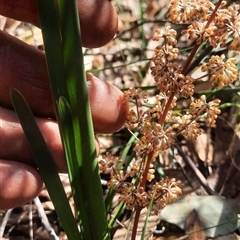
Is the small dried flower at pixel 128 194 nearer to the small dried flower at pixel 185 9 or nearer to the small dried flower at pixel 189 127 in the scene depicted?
the small dried flower at pixel 189 127

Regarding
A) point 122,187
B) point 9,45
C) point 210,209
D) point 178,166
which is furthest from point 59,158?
point 178,166

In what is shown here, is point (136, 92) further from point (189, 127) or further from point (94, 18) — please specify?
point (94, 18)

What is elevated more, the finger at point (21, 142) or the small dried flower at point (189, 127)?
the small dried flower at point (189, 127)

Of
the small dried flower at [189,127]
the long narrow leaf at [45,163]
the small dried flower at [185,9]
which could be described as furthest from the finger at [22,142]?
the small dried flower at [185,9]

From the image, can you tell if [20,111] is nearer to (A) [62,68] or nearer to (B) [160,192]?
(A) [62,68]

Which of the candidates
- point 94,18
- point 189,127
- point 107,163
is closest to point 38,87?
point 94,18
